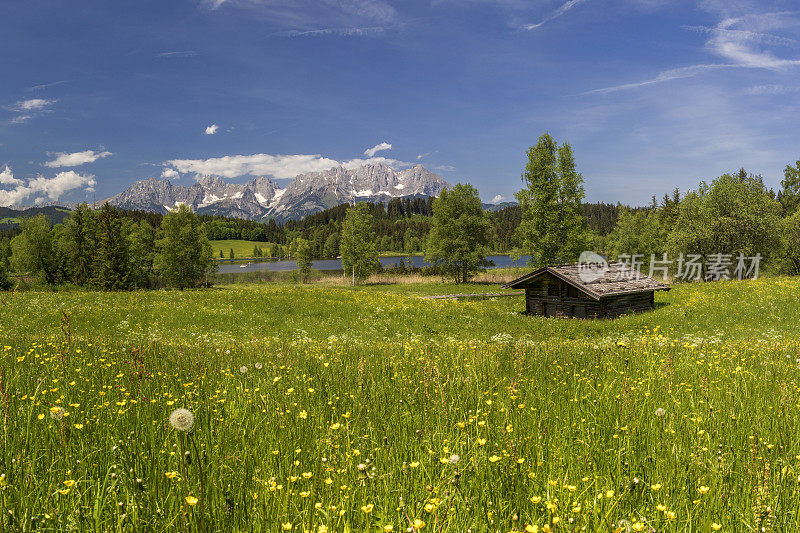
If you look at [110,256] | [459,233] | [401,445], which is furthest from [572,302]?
[110,256]

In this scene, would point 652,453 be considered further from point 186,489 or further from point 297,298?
point 297,298

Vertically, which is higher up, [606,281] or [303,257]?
[303,257]

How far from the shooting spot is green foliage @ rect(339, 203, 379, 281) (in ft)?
220

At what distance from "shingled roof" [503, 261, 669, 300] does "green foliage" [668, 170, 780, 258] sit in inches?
1172

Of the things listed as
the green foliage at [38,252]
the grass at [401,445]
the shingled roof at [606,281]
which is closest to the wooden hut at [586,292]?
the shingled roof at [606,281]

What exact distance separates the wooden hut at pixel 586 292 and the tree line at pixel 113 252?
168 ft

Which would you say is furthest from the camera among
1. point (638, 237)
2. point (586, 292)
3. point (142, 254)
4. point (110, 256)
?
point (638, 237)

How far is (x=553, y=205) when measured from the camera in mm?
45000

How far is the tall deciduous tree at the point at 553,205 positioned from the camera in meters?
44.9

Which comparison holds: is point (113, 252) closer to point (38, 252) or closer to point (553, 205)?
point (38, 252)

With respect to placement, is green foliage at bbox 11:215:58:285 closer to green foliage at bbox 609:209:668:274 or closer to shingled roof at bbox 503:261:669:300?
shingled roof at bbox 503:261:669:300

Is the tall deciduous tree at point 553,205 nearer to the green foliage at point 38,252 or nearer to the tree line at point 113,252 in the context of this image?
the tree line at point 113,252

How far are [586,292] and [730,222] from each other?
39455 millimetres

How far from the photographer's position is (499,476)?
303 cm
